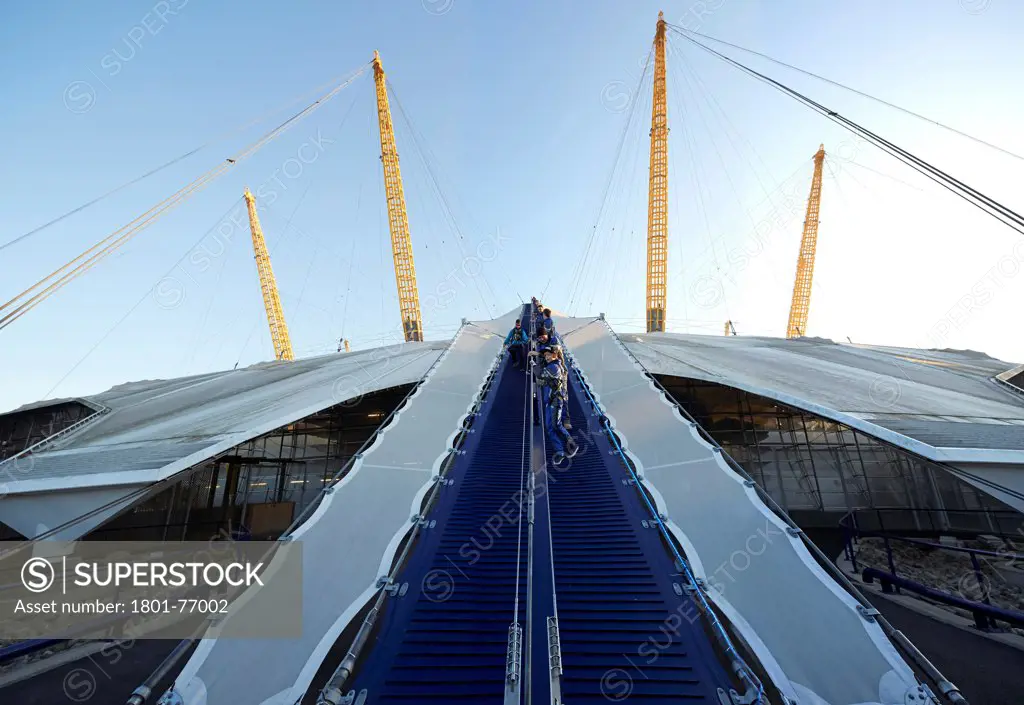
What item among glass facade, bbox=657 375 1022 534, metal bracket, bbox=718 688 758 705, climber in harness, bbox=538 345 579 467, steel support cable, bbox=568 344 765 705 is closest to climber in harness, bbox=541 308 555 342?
climber in harness, bbox=538 345 579 467

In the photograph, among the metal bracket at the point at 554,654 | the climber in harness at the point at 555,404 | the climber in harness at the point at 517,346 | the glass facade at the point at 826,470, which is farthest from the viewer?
the climber in harness at the point at 517,346

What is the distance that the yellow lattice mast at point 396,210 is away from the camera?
40.3 metres

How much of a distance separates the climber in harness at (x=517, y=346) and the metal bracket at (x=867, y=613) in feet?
31.4

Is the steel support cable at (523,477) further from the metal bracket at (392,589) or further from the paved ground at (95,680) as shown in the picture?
the paved ground at (95,680)

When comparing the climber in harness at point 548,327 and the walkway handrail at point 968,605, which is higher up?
the climber in harness at point 548,327

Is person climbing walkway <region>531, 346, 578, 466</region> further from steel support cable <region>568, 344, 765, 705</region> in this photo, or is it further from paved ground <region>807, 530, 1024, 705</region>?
paved ground <region>807, 530, 1024, 705</region>

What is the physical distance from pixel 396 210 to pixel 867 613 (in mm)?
42260

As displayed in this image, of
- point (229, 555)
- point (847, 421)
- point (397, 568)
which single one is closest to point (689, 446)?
point (847, 421)

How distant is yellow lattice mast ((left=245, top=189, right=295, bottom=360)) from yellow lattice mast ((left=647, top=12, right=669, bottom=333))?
38.0 metres

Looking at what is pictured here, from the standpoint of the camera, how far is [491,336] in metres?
15.2

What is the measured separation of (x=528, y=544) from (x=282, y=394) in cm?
727

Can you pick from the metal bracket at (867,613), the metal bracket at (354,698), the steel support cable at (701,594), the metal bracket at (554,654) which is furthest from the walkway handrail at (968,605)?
the metal bracket at (354,698)

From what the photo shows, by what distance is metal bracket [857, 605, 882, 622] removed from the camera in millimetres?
3059

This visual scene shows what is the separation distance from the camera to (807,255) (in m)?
47.6
